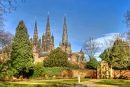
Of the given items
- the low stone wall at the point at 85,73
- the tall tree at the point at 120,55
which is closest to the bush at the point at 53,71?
the low stone wall at the point at 85,73

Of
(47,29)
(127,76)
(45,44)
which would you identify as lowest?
(127,76)

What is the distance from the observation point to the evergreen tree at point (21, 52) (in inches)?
1583

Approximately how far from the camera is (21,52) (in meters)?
41.1

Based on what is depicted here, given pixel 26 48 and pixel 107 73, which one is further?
pixel 107 73

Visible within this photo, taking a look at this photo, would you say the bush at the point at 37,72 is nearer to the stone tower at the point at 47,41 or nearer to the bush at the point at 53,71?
the bush at the point at 53,71

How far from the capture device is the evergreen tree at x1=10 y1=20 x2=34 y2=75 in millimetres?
40203

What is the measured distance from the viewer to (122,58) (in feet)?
164

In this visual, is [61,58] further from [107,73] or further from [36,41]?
[36,41]

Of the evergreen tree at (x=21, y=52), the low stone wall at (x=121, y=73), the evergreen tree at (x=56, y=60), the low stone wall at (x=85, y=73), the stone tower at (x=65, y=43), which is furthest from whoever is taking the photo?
the stone tower at (x=65, y=43)

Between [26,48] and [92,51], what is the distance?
97.0 ft

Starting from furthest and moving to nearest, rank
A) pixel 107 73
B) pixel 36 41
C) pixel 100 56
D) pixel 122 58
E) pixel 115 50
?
pixel 36 41 → pixel 100 56 → pixel 115 50 → pixel 122 58 → pixel 107 73

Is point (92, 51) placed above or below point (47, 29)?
below

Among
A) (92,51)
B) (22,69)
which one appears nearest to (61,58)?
(22,69)

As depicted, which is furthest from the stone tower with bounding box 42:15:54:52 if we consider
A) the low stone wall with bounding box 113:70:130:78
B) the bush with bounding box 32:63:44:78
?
the low stone wall with bounding box 113:70:130:78
